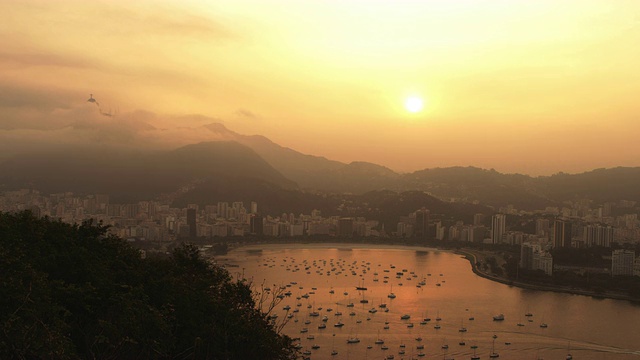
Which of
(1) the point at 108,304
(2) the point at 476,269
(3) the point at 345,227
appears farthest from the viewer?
(3) the point at 345,227

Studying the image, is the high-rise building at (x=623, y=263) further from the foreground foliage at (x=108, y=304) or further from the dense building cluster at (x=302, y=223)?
the foreground foliage at (x=108, y=304)

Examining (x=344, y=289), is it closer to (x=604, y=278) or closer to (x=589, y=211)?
(x=604, y=278)

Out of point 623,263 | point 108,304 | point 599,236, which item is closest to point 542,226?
point 599,236

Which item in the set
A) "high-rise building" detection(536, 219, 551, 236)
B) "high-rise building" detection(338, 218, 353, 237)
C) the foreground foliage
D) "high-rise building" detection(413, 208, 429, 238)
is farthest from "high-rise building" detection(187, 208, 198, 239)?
the foreground foliage

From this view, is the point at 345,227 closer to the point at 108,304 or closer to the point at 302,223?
the point at 302,223

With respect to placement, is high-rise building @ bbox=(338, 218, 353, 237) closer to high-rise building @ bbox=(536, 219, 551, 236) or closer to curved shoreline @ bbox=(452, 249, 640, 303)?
high-rise building @ bbox=(536, 219, 551, 236)

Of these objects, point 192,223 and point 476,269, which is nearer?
point 476,269

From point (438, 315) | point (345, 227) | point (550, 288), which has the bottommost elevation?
point (438, 315)
